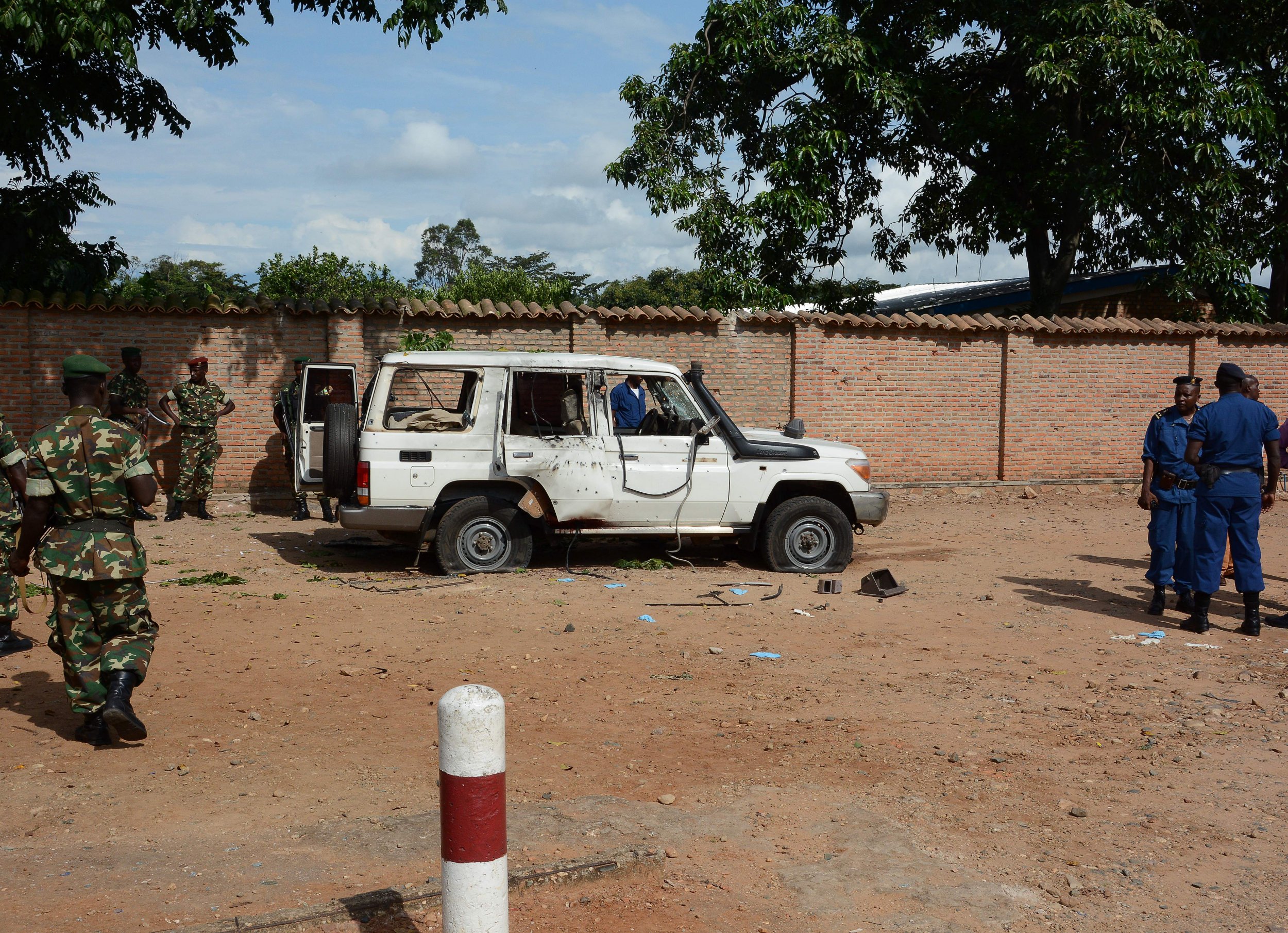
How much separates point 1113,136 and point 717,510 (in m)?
11.6

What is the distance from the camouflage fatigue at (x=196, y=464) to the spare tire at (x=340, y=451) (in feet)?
13.1

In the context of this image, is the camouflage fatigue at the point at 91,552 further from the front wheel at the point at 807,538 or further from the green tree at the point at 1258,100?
the green tree at the point at 1258,100

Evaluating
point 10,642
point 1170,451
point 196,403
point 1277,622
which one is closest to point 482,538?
point 10,642

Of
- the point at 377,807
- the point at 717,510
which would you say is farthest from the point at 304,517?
the point at 377,807

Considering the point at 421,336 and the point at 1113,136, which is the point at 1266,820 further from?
the point at 1113,136

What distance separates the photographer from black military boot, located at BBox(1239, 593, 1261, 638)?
25.3 ft

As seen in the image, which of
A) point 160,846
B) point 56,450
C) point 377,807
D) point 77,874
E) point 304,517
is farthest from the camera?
point 304,517

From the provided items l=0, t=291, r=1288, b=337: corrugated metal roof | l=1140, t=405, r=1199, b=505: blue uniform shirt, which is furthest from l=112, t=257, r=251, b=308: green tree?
l=1140, t=405, r=1199, b=505: blue uniform shirt

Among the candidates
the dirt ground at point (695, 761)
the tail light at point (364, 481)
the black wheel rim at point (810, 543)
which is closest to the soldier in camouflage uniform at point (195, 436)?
the dirt ground at point (695, 761)

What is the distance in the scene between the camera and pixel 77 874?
3736mm

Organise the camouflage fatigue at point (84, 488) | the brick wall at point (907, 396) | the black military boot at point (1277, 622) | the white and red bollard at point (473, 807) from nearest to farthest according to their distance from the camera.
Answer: the white and red bollard at point (473, 807), the camouflage fatigue at point (84, 488), the black military boot at point (1277, 622), the brick wall at point (907, 396)

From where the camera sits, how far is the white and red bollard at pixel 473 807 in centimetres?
288

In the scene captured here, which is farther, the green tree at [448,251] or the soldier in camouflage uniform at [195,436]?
the green tree at [448,251]

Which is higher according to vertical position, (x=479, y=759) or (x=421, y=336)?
(x=421, y=336)
